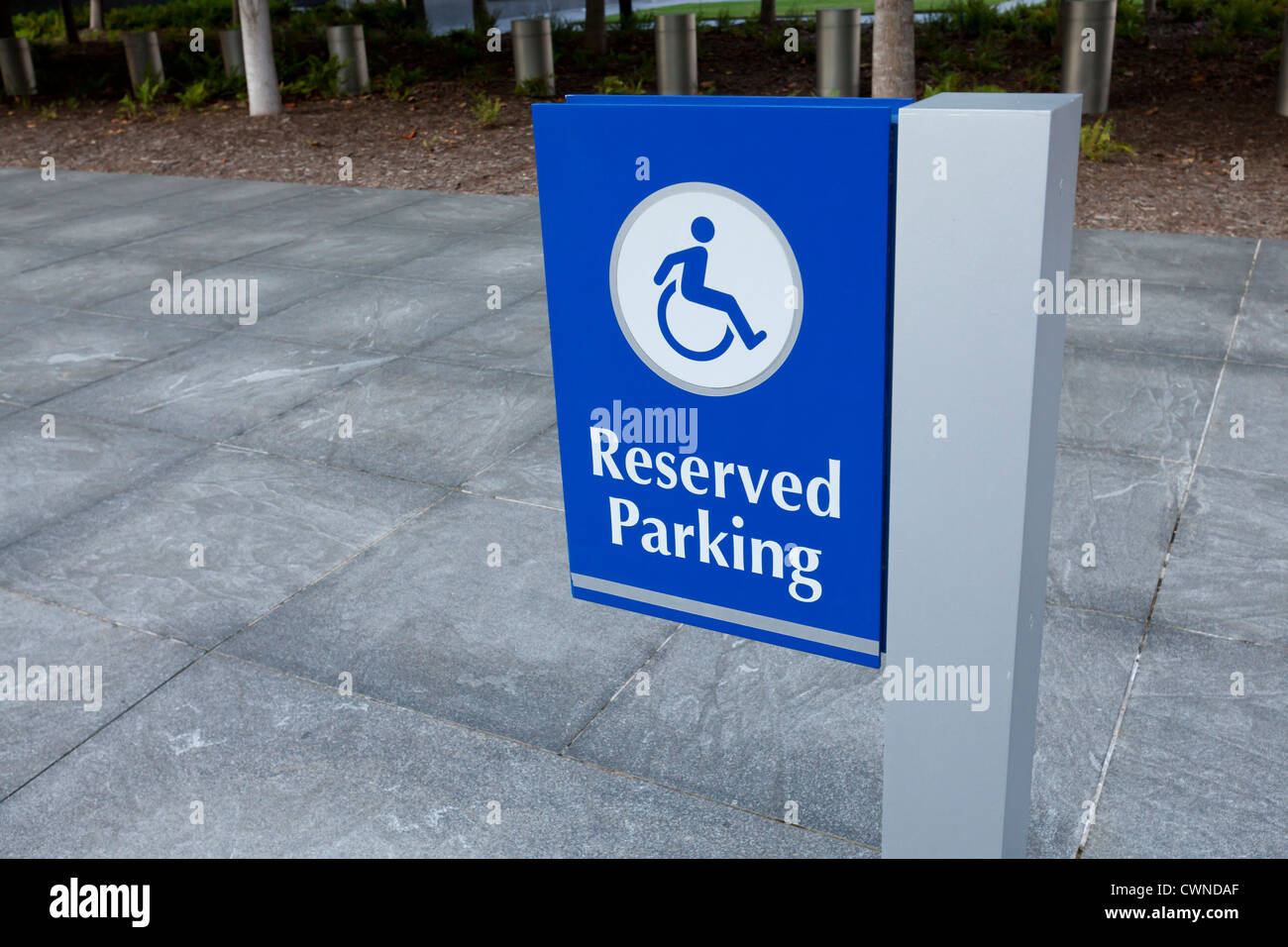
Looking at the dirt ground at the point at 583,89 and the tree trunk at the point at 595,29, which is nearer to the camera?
the dirt ground at the point at 583,89

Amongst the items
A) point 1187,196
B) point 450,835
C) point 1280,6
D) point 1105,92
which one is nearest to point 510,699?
point 450,835

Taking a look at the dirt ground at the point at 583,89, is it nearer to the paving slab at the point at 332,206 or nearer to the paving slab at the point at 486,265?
the paving slab at the point at 332,206

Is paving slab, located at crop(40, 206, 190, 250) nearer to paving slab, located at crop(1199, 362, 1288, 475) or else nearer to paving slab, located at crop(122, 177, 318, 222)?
paving slab, located at crop(122, 177, 318, 222)

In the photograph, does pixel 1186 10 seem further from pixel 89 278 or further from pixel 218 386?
pixel 218 386

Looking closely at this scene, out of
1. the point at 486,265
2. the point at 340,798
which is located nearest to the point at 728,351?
the point at 340,798

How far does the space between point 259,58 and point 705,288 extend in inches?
640

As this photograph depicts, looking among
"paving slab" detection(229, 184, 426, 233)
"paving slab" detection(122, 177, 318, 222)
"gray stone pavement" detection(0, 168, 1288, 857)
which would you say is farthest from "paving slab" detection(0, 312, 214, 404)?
"paving slab" detection(122, 177, 318, 222)

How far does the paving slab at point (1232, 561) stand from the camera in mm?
4387

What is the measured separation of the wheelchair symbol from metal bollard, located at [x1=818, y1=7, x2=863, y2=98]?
14.4 meters

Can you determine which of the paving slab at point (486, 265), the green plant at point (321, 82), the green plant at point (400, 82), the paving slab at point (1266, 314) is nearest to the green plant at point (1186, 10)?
the green plant at point (400, 82)

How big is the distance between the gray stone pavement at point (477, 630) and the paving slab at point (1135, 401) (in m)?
0.03

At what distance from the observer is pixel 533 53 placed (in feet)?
57.2

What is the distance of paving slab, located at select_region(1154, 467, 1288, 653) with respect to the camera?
439 centimetres

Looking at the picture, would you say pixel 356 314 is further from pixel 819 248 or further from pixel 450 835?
pixel 819 248
